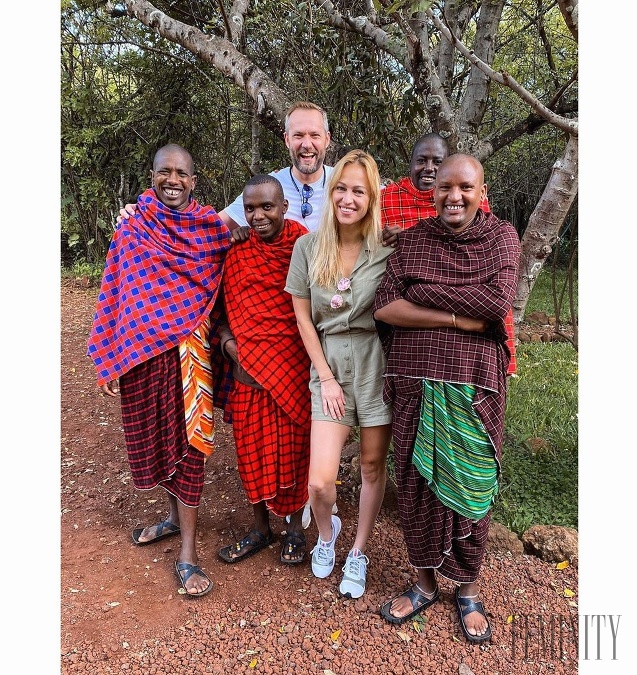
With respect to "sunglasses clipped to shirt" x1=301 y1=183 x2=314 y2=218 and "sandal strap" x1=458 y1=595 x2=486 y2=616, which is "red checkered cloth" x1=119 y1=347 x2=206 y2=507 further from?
"sandal strap" x1=458 y1=595 x2=486 y2=616

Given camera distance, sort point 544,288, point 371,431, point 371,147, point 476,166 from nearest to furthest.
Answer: point 476,166, point 371,431, point 371,147, point 544,288

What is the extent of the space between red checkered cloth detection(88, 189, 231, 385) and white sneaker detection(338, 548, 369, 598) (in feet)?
4.20

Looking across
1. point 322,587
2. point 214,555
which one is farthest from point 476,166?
point 214,555

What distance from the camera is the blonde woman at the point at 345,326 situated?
2426 millimetres

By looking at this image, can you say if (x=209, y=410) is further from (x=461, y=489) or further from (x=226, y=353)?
(x=461, y=489)

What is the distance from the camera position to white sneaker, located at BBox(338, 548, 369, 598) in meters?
2.61

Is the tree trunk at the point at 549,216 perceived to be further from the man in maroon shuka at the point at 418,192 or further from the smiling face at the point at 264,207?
the smiling face at the point at 264,207

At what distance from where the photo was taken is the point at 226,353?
2.82 m

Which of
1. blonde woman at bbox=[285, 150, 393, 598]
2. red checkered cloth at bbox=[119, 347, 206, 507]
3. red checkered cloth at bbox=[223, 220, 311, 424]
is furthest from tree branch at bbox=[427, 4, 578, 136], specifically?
red checkered cloth at bbox=[119, 347, 206, 507]

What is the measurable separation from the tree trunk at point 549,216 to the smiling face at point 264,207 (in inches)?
63.4

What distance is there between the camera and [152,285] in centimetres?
267

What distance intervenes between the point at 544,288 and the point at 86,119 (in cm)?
686

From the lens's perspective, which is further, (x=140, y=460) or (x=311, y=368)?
(x=140, y=460)

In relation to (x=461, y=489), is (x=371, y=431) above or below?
above
